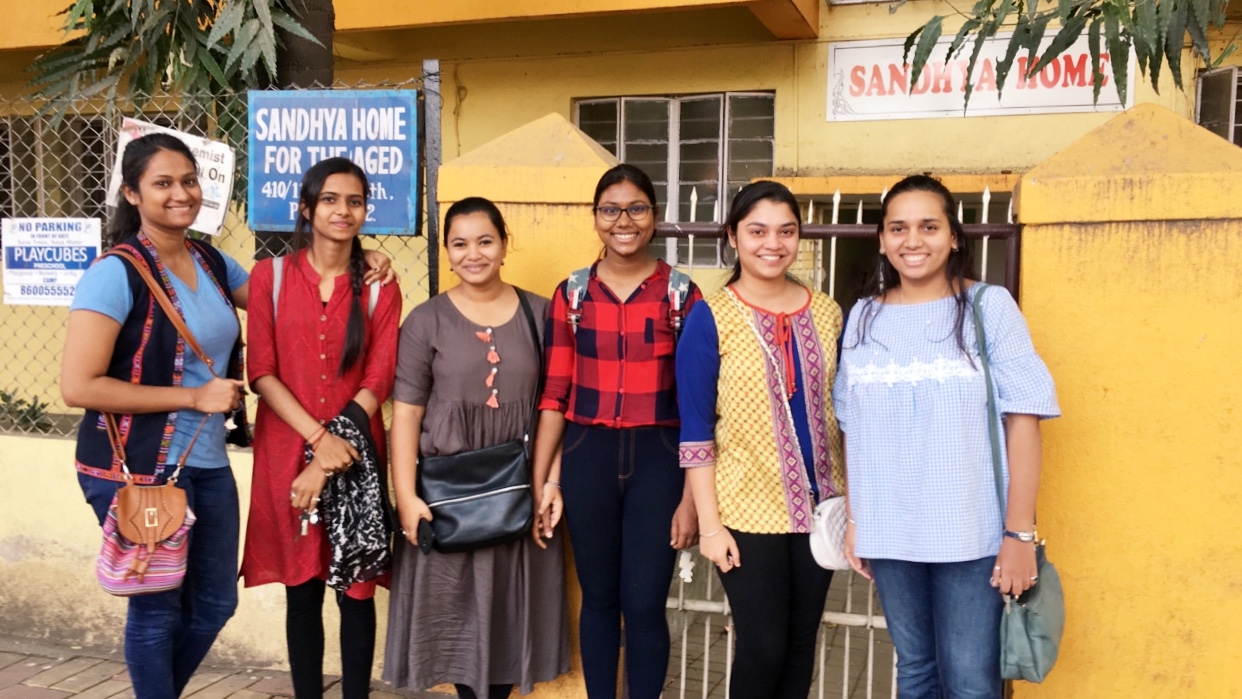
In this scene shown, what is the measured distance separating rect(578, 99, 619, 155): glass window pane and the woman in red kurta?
5467 millimetres

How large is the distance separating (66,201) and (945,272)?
27.8ft

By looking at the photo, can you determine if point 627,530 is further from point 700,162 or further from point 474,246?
point 700,162

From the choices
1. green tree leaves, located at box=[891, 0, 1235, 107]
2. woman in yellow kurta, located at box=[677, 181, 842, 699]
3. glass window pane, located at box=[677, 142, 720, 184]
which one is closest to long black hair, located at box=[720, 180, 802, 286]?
woman in yellow kurta, located at box=[677, 181, 842, 699]

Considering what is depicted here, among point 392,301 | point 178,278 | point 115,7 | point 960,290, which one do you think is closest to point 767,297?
point 960,290

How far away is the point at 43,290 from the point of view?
4.21 m

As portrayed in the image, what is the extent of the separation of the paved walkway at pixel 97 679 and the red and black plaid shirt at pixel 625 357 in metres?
1.52

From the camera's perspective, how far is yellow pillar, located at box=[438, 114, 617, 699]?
11.2ft

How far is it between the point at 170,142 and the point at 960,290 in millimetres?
2191

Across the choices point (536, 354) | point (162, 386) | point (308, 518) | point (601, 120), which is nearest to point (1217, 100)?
point (601, 120)

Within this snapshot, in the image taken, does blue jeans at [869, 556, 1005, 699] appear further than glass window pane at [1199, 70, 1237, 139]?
No

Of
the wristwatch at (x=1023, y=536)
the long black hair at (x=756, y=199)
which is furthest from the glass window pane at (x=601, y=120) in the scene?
the wristwatch at (x=1023, y=536)

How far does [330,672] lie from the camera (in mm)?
3965

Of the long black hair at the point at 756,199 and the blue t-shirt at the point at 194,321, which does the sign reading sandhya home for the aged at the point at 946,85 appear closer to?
the long black hair at the point at 756,199

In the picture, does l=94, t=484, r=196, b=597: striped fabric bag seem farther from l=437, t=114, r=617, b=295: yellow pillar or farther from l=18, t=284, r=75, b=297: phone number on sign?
l=18, t=284, r=75, b=297: phone number on sign
